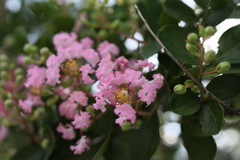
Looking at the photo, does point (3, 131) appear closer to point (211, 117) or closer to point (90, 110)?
point (90, 110)

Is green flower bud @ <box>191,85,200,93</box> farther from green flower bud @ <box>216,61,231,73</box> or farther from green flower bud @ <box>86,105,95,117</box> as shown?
green flower bud @ <box>86,105,95,117</box>

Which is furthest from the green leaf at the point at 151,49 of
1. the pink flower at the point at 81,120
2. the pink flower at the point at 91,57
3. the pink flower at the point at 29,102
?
the pink flower at the point at 29,102

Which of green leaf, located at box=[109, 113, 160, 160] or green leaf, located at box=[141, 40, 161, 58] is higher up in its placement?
green leaf, located at box=[141, 40, 161, 58]

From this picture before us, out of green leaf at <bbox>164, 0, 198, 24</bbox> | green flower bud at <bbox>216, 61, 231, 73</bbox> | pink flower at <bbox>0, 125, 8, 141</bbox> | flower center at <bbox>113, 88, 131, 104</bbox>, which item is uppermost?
green leaf at <bbox>164, 0, 198, 24</bbox>

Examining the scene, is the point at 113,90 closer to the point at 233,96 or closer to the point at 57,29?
the point at 233,96

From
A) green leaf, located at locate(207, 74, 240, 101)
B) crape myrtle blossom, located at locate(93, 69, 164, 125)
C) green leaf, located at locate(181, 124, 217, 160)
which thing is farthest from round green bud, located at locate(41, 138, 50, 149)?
green leaf, located at locate(207, 74, 240, 101)

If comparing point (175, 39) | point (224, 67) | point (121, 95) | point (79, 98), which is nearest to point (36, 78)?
point (79, 98)

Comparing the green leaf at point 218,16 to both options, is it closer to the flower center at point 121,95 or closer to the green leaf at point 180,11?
the green leaf at point 180,11
